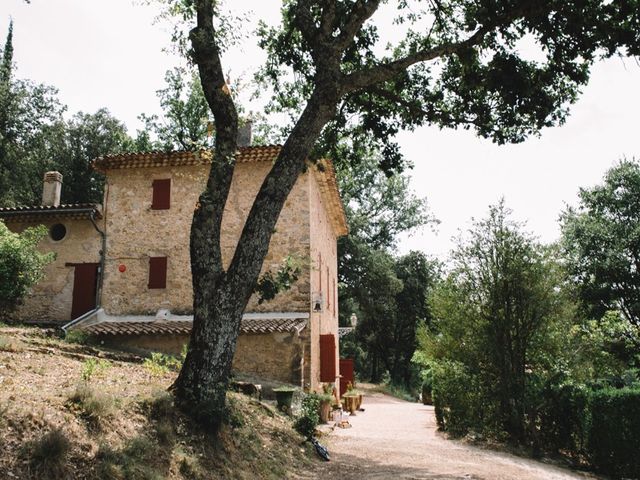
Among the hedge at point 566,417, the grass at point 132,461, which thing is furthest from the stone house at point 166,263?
the grass at point 132,461

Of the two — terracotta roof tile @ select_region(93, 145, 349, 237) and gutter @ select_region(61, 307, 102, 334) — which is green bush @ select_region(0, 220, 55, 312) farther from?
terracotta roof tile @ select_region(93, 145, 349, 237)

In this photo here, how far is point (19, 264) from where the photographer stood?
46.8 ft

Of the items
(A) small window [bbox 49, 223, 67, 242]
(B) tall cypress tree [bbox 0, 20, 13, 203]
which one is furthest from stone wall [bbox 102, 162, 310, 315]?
(B) tall cypress tree [bbox 0, 20, 13, 203]

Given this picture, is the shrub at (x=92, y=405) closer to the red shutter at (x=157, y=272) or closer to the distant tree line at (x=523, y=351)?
the distant tree line at (x=523, y=351)

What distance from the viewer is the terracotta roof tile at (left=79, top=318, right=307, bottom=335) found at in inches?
530

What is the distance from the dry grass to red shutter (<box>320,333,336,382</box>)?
6187mm

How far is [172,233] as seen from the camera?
53.0 feet

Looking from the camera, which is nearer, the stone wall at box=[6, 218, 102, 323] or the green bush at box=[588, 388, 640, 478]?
the green bush at box=[588, 388, 640, 478]

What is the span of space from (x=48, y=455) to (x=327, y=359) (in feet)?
37.9

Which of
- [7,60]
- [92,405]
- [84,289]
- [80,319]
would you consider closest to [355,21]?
[92,405]

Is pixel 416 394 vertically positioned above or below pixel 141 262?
below

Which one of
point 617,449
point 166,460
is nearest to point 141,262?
point 166,460

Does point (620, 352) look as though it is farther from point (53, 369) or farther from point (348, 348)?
point (348, 348)

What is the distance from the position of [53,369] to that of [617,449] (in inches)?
398
